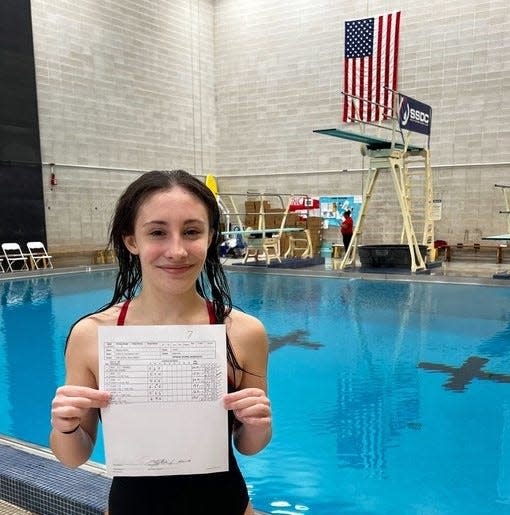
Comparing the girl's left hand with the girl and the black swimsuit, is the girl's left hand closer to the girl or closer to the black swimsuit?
the girl

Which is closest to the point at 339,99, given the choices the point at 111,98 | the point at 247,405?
the point at 111,98

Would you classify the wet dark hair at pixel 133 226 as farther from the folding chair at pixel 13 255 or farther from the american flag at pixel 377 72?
the american flag at pixel 377 72

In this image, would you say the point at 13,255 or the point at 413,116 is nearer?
the point at 413,116

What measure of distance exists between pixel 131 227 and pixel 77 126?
12.9 metres

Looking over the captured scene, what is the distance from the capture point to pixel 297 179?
15273 mm

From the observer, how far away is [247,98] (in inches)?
625

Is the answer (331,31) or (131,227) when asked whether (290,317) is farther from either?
(331,31)

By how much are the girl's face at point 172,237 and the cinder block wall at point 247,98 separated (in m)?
12.2

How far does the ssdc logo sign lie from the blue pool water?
3.42 meters

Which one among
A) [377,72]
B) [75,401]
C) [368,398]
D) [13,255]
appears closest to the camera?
[75,401]

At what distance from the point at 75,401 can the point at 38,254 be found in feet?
39.5

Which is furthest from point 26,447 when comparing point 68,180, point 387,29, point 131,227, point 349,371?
point 387,29

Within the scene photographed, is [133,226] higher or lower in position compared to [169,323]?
higher
